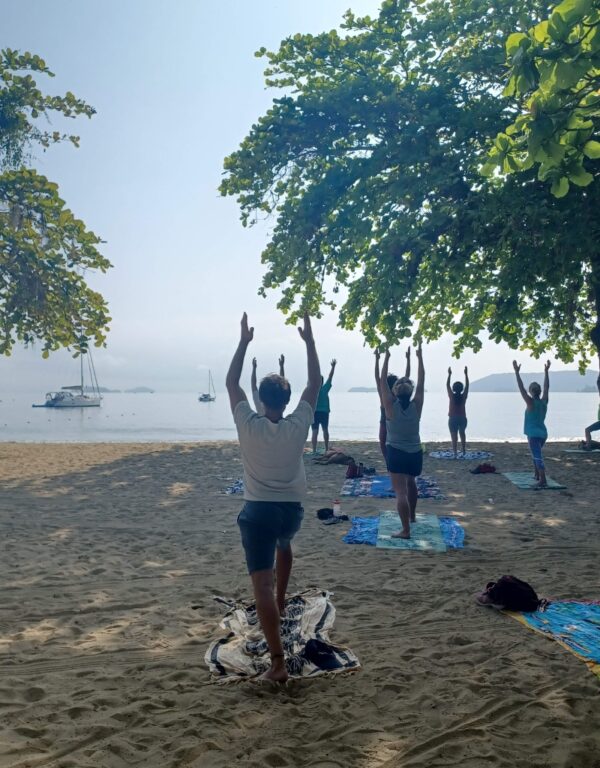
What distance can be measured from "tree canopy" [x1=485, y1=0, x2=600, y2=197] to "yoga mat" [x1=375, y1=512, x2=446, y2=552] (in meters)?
5.37

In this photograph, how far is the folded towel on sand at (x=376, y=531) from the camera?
27.6 ft

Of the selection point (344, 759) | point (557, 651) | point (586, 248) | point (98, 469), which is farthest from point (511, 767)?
point (98, 469)

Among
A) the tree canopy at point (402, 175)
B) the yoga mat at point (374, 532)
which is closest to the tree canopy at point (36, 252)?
the tree canopy at point (402, 175)

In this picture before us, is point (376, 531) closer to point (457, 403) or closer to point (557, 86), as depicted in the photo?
point (557, 86)

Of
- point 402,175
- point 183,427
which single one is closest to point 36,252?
point 402,175

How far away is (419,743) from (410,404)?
5.38 metres

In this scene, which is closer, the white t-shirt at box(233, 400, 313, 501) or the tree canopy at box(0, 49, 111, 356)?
the white t-shirt at box(233, 400, 313, 501)

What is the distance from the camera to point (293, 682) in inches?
169

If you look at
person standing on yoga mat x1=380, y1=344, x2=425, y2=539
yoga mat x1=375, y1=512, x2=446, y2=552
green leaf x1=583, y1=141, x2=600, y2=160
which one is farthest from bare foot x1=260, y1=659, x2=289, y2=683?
person standing on yoga mat x1=380, y1=344, x2=425, y2=539

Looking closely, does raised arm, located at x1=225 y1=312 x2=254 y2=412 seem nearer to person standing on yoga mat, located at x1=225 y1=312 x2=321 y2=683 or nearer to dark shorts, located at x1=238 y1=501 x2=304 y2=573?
person standing on yoga mat, located at x1=225 y1=312 x2=321 y2=683

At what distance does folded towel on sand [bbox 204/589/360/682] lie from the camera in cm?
447

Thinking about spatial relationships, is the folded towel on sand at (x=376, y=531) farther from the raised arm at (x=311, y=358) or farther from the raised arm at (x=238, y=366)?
the raised arm at (x=238, y=366)

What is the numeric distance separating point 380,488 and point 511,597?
7.27 m

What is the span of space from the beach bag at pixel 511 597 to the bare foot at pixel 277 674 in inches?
98.9
